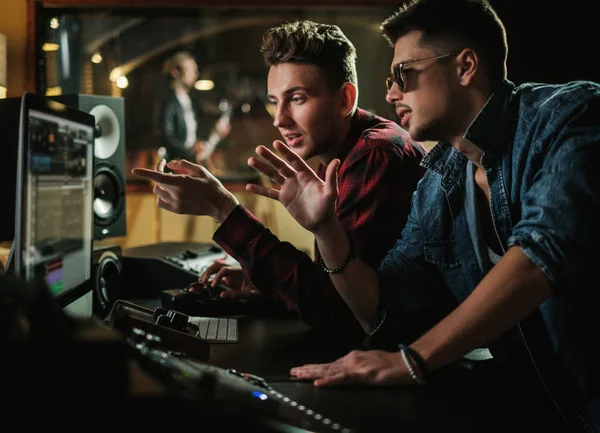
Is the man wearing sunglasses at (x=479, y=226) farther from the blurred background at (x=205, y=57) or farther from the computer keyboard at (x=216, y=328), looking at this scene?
the blurred background at (x=205, y=57)

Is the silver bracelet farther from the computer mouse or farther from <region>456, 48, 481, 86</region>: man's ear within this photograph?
the computer mouse

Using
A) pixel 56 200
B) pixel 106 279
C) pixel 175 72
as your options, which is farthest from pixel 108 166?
pixel 175 72

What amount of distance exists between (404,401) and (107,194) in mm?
1460

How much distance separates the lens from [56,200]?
1.27m

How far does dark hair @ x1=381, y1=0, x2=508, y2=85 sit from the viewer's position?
1.43m

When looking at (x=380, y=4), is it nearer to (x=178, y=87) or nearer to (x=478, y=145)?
(x=478, y=145)

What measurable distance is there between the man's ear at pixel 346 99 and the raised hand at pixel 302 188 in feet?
2.07

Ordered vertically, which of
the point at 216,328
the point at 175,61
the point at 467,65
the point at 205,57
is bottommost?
the point at 216,328

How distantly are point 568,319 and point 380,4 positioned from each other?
102 inches

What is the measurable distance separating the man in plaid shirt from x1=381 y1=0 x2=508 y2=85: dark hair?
38cm

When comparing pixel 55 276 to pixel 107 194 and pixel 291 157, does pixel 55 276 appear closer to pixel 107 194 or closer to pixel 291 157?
pixel 291 157

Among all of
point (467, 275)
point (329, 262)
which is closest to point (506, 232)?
point (467, 275)

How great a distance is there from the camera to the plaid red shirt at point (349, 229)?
5.16 ft

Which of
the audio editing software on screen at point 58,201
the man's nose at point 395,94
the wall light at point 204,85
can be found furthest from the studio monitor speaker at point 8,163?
the wall light at point 204,85
